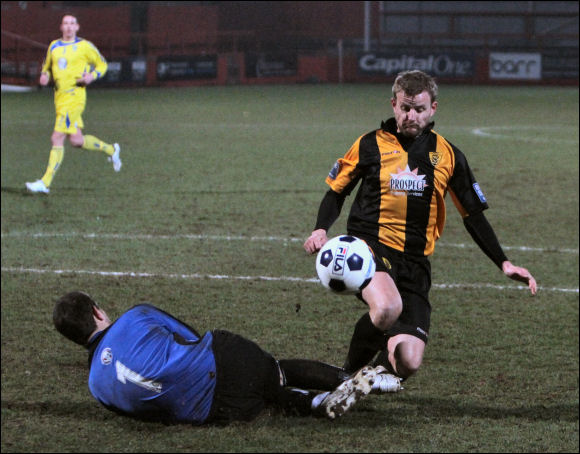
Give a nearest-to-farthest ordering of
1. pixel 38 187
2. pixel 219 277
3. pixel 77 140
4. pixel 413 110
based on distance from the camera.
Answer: pixel 413 110, pixel 219 277, pixel 77 140, pixel 38 187

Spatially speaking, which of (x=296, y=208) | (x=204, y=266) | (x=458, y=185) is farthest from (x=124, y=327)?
(x=296, y=208)

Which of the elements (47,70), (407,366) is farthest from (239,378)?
(47,70)

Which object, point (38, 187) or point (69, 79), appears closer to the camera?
point (69, 79)

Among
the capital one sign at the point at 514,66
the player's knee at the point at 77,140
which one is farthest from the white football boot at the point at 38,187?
the capital one sign at the point at 514,66

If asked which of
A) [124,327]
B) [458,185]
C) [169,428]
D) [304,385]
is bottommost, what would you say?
[169,428]

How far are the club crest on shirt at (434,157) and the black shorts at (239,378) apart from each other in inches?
59.0

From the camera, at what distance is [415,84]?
126 inches

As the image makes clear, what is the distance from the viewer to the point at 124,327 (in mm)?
4543

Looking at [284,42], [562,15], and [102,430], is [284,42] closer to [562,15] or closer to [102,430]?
[562,15]

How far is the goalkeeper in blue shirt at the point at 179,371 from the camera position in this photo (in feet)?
14.6

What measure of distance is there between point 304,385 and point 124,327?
2.83ft

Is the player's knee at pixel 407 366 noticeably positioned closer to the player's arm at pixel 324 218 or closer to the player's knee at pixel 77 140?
the player's arm at pixel 324 218

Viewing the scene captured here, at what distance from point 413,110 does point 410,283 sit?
3.97ft

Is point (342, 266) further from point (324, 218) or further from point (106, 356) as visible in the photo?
point (106, 356)
